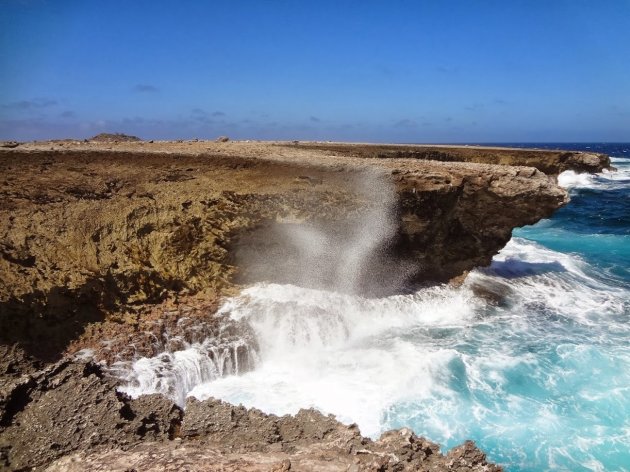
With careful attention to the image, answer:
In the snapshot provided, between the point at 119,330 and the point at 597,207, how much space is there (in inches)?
1063

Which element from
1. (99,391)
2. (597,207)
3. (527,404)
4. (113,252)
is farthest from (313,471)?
(597,207)

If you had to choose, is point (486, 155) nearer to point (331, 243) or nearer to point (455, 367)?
point (331, 243)

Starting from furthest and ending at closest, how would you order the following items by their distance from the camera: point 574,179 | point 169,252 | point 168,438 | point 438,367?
1. point 574,179
2. point 169,252
3. point 438,367
4. point 168,438

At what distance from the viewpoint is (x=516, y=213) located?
30.9 ft

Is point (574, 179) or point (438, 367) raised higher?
point (574, 179)

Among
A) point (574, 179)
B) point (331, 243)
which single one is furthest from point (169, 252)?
point (574, 179)

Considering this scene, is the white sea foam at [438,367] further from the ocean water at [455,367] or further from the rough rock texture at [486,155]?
the rough rock texture at [486,155]

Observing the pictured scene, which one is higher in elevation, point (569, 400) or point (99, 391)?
point (99, 391)

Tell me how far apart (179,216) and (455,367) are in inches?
238

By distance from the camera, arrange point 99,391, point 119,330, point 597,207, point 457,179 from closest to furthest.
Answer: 1. point 99,391
2. point 119,330
3. point 457,179
4. point 597,207

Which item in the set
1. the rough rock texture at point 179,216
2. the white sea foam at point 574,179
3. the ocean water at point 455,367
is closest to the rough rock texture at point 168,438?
the ocean water at point 455,367

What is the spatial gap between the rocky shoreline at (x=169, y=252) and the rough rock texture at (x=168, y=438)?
2 centimetres

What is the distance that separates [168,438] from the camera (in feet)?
13.3

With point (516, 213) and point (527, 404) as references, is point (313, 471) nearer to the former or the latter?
point (527, 404)
